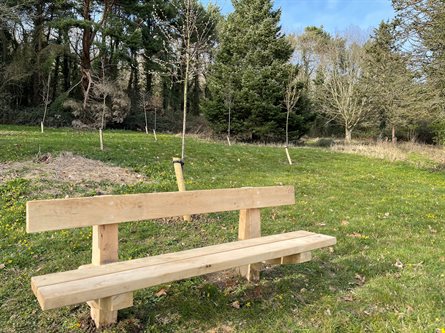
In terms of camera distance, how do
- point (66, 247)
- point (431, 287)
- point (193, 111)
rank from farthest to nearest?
point (193, 111), point (66, 247), point (431, 287)

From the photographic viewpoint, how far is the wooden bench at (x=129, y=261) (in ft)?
8.04

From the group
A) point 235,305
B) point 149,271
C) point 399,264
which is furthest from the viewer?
point 399,264

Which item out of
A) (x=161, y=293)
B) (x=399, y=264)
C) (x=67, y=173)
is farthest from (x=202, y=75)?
(x=161, y=293)

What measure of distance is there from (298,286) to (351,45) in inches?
1285

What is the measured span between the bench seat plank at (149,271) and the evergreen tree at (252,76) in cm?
2017

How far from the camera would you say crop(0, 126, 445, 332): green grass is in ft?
9.77

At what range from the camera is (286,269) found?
405cm

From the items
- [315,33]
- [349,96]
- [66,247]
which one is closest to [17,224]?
[66,247]

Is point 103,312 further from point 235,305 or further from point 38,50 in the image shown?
point 38,50

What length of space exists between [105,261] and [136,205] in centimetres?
48

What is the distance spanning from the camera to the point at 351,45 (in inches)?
1275

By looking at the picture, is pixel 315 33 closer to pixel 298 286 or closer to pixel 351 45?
pixel 351 45

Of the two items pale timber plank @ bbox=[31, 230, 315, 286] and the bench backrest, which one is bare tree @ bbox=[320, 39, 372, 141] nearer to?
the bench backrest

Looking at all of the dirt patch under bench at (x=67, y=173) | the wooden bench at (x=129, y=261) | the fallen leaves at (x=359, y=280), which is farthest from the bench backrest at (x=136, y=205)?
the dirt patch under bench at (x=67, y=173)
